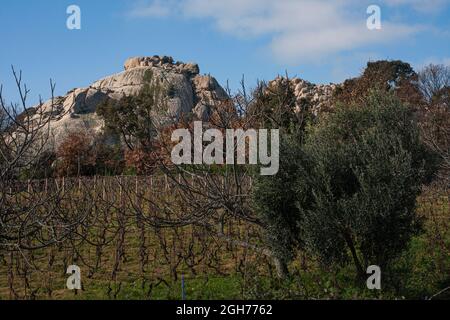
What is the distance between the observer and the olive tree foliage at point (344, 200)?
26.4 feet

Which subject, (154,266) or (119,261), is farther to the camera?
(119,261)

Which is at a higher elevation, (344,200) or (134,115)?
(134,115)

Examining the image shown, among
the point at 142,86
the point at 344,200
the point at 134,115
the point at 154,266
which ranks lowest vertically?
the point at 154,266

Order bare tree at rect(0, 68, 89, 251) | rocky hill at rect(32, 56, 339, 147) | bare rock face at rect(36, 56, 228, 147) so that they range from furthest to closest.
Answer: bare rock face at rect(36, 56, 228, 147), rocky hill at rect(32, 56, 339, 147), bare tree at rect(0, 68, 89, 251)

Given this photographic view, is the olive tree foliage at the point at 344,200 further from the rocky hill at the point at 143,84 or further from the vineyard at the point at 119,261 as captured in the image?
the rocky hill at the point at 143,84

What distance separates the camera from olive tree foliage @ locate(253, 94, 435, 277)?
26.4 ft

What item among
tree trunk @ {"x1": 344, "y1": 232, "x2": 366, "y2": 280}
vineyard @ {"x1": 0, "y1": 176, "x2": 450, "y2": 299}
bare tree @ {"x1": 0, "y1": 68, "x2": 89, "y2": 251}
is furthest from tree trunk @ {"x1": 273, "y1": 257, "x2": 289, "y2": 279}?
bare tree @ {"x1": 0, "y1": 68, "x2": 89, "y2": 251}

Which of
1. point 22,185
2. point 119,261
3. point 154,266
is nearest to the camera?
point 22,185

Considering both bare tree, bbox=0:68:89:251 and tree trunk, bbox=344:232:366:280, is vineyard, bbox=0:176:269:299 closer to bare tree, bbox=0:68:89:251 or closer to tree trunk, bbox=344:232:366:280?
bare tree, bbox=0:68:89:251

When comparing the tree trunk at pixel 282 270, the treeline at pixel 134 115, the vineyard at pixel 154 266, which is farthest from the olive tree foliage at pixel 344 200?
the treeline at pixel 134 115

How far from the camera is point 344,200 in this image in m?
8.02

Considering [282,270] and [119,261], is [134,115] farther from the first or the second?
[282,270]

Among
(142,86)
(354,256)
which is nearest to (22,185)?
(354,256)
